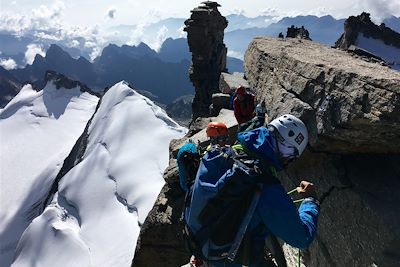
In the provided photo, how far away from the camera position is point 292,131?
5.63 m

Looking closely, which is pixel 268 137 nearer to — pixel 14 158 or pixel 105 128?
pixel 105 128

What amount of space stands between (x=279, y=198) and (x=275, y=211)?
0.18m

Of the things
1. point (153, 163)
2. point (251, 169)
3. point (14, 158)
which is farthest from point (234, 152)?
point (14, 158)

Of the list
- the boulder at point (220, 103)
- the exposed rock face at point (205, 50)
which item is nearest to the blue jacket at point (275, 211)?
the boulder at point (220, 103)

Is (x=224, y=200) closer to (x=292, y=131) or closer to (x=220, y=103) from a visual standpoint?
(x=292, y=131)

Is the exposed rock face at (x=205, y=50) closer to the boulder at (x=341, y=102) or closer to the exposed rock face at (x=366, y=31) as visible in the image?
the exposed rock face at (x=366, y=31)

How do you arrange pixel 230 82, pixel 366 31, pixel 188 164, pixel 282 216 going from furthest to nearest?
pixel 366 31
pixel 230 82
pixel 188 164
pixel 282 216

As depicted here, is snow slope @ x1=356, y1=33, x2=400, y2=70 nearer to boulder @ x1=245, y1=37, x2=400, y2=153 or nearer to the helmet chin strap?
boulder @ x1=245, y1=37, x2=400, y2=153

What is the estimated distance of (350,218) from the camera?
754cm

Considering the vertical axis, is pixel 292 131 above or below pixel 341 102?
above

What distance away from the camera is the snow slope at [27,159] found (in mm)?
117887

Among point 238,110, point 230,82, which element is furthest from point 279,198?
point 230,82

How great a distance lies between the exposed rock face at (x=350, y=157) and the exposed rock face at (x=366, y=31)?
42.2 m

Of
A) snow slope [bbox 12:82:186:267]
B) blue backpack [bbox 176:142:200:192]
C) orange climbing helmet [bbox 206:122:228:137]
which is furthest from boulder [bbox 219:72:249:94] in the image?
snow slope [bbox 12:82:186:267]
